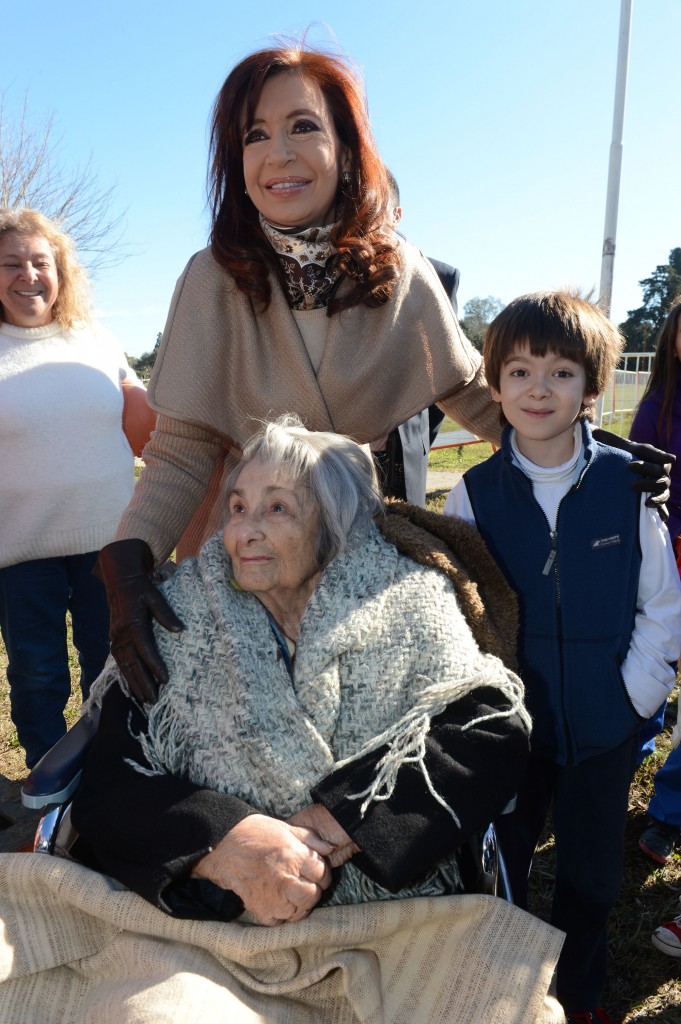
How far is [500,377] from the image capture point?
6.21 feet

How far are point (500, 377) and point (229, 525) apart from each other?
0.73m

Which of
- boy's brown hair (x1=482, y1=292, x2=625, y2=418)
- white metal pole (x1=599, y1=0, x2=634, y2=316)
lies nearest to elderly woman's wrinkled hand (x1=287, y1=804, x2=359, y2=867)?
boy's brown hair (x1=482, y1=292, x2=625, y2=418)

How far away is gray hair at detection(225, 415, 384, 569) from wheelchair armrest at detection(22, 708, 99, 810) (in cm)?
63

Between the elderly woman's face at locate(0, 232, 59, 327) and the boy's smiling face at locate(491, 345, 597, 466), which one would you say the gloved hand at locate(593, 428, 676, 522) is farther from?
the elderly woman's face at locate(0, 232, 59, 327)

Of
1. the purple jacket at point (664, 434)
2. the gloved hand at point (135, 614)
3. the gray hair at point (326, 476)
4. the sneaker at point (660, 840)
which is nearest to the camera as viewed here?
the gloved hand at point (135, 614)

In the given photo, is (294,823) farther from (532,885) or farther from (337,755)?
(532,885)

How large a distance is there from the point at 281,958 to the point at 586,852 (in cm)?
84

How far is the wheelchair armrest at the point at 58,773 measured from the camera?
154cm

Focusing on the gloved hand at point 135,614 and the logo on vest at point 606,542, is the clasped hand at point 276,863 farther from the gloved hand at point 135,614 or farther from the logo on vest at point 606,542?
the logo on vest at point 606,542

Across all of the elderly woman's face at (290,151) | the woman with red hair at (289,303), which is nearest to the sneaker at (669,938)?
the woman with red hair at (289,303)

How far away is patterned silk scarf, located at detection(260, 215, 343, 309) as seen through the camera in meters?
1.92

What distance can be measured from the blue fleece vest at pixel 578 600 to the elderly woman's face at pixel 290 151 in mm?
828

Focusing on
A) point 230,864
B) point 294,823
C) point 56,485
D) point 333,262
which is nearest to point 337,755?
point 294,823

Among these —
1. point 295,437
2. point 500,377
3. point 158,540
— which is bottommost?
point 158,540
